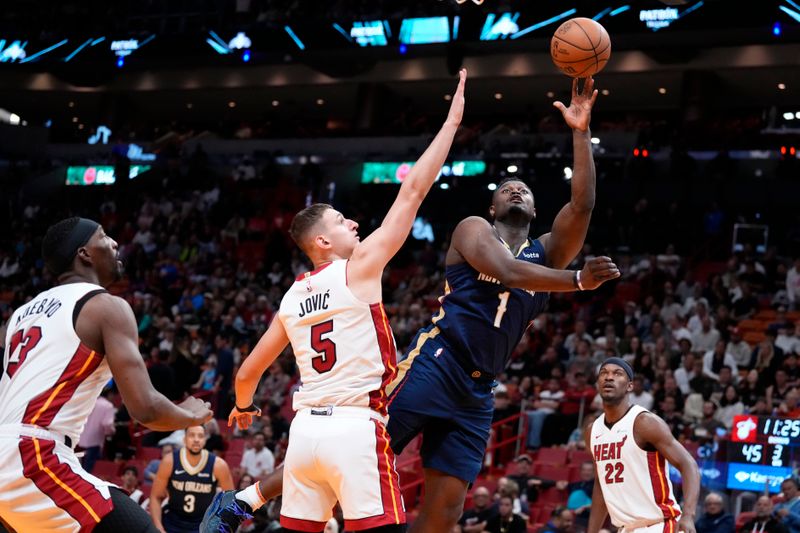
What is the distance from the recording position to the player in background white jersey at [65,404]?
15.2 ft

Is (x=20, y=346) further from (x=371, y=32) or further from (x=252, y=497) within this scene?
(x=371, y=32)

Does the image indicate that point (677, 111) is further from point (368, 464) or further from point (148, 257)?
point (368, 464)

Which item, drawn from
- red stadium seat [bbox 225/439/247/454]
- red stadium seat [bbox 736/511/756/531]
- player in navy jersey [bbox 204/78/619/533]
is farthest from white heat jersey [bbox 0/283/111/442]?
red stadium seat [bbox 225/439/247/454]

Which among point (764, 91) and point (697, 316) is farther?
point (764, 91)

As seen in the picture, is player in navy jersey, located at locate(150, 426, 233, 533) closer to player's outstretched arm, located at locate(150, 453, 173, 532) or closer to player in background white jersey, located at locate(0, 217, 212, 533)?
player's outstretched arm, located at locate(150, 453, 173, 532)

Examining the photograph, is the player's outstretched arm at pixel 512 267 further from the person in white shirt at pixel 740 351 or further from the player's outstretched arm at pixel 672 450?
the person in white shirt at pixel 740 351

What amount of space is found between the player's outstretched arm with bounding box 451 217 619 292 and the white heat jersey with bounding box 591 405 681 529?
2532 millimetres

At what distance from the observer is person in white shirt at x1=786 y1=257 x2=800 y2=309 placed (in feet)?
63.1

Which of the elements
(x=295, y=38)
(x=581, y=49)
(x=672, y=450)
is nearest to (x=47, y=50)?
(x=295, y=38)

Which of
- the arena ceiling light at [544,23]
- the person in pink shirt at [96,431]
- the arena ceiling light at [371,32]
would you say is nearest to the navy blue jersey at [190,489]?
the person in pink shirt at [96,431]

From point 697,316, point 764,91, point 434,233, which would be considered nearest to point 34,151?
point 434,233

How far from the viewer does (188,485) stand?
10547 mm

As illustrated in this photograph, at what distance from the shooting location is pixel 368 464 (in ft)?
16.5

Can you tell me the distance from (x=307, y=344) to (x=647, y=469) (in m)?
3.56
